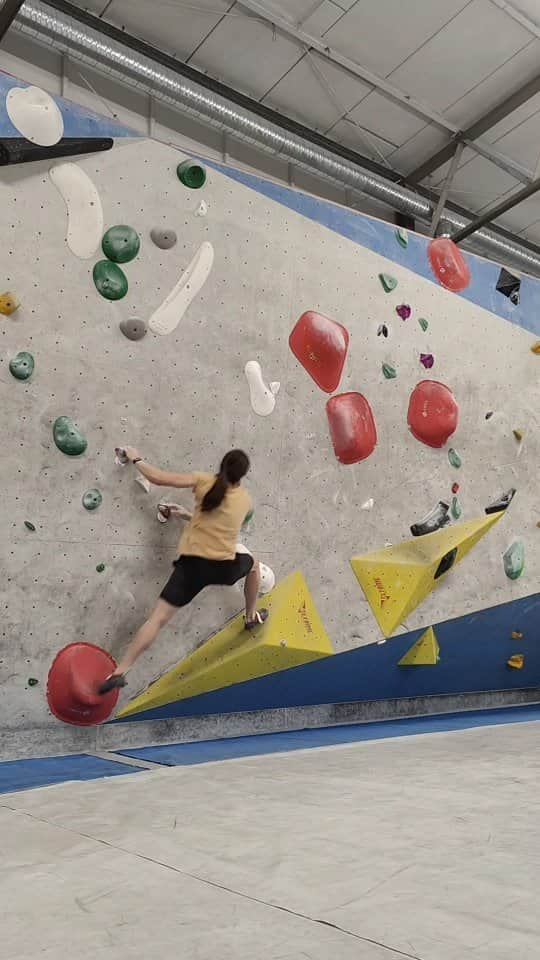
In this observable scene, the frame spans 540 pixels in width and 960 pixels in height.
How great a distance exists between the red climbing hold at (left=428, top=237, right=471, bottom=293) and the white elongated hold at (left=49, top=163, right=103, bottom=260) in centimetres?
231

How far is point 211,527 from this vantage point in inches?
138

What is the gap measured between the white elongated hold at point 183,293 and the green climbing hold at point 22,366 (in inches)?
24.4

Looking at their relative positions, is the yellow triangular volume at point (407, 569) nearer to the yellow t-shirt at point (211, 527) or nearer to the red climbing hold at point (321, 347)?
the red climbing hold at point (321, 347)

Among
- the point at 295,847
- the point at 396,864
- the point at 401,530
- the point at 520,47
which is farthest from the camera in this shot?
the point at 520,47

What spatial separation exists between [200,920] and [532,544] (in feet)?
14.8

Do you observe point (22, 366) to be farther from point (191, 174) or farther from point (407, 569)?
point (407, 569)

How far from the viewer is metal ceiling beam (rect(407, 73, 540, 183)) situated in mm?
6863

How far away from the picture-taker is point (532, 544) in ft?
18.2

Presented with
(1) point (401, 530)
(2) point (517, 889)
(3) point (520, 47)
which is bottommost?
(2) point (517, 889)

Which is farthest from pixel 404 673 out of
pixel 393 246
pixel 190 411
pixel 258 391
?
pixel 393 246

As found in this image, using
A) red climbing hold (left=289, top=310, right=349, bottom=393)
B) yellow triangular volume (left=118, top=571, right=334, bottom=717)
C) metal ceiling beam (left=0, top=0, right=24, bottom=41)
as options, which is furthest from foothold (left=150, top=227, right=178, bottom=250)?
metal ceiling beam (left=0, top=0, right=24, bottom=41)

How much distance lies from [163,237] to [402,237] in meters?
1.75

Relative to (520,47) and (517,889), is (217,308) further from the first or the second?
(520,47)

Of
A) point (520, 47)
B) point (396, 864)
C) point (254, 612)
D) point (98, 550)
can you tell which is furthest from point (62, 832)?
point (520, 47)
